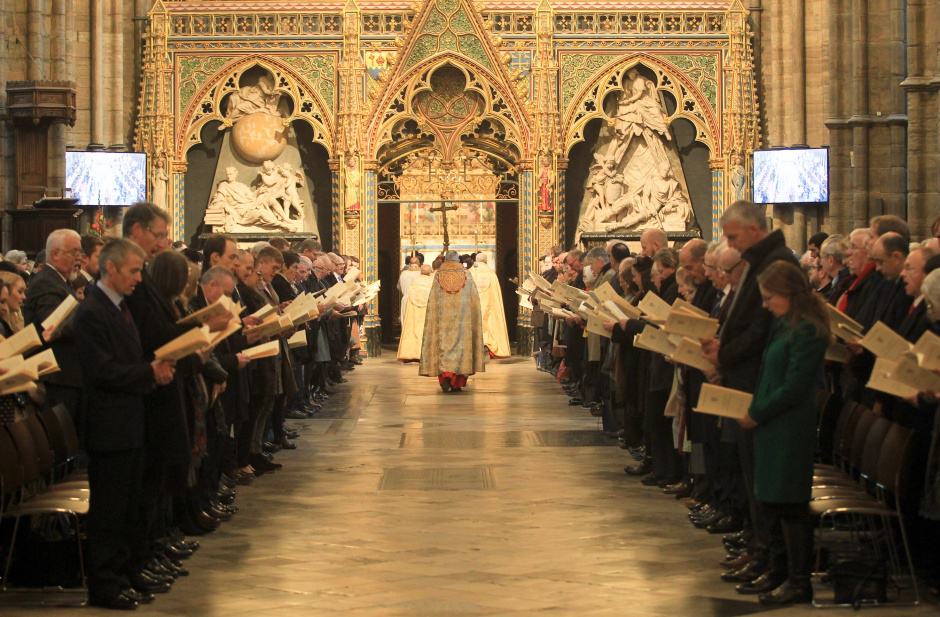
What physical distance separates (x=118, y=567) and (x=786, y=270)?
11.9 ft

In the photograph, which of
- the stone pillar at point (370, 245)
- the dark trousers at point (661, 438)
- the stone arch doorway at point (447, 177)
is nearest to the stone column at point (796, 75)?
the stone arch doorway at point (447, 177)

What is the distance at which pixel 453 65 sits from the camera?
27734 millimetres

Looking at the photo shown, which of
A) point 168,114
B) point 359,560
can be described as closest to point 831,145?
point 168,114

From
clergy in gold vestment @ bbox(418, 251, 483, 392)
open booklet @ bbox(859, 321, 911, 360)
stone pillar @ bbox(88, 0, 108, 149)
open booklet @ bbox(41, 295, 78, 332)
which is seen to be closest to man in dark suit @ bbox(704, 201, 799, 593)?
open booklet @ bbox(859, 321, 911, 360)

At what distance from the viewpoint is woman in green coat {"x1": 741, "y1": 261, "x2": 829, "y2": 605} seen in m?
7.93

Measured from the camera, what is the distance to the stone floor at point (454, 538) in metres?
8.38

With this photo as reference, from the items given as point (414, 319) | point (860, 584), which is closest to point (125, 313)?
point (860, 584)

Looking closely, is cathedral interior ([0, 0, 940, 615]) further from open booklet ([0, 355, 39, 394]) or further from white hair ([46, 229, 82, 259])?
open booklet ([0, 355, 39, 394])

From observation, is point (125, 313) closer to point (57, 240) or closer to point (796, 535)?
point (57, 240)

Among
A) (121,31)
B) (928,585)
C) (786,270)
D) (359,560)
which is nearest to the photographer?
(786,270)

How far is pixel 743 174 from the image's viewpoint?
27688mm

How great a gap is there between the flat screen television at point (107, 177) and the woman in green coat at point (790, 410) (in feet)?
61.2

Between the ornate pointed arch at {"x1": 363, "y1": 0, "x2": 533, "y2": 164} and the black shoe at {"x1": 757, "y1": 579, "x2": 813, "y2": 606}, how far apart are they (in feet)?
65.7

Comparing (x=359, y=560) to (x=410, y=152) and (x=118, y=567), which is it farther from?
(x=410, y=152)
